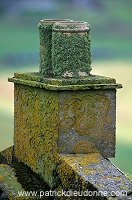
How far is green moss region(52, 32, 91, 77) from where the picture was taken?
9914 millimetres

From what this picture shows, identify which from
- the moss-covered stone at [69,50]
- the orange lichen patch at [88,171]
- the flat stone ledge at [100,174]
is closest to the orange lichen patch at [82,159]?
the flat stone ledge at [100,174]

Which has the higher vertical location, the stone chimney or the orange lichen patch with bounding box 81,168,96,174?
the stone chimney

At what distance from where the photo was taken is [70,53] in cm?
990

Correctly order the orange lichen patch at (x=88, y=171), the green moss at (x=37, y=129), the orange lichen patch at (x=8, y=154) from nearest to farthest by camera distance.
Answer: the orange lichen patch at (x=88, y=171) < the green moss at (x=37, y=129) < the orange lichen patch at (x=8, y=154)

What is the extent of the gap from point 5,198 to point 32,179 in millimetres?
580

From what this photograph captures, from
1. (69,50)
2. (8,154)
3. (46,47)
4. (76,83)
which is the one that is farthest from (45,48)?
(8,154)

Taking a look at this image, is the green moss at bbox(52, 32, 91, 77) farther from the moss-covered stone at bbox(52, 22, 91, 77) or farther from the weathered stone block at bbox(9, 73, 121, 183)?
the weathered stone block at bbox(9, 73, 121, 183)

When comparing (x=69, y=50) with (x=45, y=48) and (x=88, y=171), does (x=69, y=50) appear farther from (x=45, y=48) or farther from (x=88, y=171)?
(x=88, y=171)

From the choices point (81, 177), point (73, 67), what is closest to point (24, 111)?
point (73, 67)

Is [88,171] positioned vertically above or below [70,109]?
below

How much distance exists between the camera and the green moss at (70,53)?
9.91m

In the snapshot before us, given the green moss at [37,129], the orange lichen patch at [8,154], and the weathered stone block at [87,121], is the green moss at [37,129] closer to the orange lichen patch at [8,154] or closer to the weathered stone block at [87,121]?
the weathered stone block at [87,121]

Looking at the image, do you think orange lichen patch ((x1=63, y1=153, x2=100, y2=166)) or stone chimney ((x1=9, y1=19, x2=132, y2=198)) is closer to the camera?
orange lichen patch ((x1=63, y1=153, x2=100, y2=166))

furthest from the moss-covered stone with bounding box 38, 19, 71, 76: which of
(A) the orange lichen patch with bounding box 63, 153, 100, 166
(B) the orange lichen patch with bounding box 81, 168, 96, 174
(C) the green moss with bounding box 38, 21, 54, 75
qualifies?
(B) the orange lichen patch with bounding box 81, 168, 96, 174
